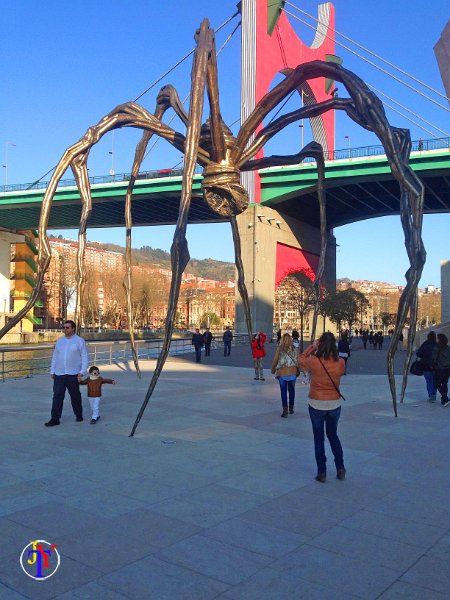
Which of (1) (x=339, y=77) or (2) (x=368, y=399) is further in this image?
(2) (x=368, y=399)

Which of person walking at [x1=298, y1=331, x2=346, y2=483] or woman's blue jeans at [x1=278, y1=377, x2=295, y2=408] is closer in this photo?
person walking at [x1=298, y1=331, x2=346, y2=483]

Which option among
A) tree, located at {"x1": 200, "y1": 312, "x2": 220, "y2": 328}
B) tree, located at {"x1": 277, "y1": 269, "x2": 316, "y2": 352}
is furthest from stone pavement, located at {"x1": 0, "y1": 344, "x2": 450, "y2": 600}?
tree, located at {"x1": 200, "y1": 312, "x2": 220, "y2": 328}

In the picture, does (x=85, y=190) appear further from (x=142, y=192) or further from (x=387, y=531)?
(x=142, y=192)

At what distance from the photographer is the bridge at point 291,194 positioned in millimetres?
40156

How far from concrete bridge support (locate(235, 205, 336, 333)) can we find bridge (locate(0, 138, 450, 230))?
144 centimetres

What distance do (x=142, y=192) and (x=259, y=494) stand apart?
42.3m

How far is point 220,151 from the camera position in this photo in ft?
26.8

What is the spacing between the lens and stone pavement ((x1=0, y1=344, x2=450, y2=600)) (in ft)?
11.0

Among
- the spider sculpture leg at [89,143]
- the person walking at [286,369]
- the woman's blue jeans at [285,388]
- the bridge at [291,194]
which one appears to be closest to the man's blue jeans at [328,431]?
the woman's blue jeans at [285,388]

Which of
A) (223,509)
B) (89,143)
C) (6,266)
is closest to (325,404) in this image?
(223,509)

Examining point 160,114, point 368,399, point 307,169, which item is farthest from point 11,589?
point 307,169

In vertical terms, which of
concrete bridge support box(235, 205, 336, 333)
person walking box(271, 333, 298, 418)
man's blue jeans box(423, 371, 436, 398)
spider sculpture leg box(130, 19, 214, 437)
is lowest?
man's blue jeans box(423, 371, 436, 398)

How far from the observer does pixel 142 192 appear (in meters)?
45.5

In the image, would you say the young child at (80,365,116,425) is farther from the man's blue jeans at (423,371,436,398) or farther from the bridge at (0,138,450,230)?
the bridge at (0,138,450,230)
